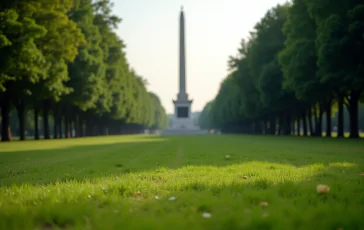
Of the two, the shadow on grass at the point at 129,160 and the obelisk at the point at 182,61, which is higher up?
the obelisk at the point at 182,61

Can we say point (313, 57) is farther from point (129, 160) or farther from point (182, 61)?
point (182, 61)

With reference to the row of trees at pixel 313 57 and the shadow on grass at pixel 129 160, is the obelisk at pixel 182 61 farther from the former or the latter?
the shadow on grass at pixel 129 160

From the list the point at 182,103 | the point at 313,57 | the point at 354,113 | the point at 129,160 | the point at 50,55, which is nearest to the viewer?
the point at 129,160

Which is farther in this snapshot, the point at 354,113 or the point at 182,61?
the point at 182,61

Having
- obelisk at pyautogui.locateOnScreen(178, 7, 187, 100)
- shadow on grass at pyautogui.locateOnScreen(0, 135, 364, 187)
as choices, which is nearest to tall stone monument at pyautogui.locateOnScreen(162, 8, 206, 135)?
obelisk at pyautogui.locateOnScreen(178, 7, 187, 100)

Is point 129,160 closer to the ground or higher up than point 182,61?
closer to the ground

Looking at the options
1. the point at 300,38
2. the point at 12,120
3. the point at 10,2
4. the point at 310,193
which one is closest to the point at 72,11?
the point at 10,2

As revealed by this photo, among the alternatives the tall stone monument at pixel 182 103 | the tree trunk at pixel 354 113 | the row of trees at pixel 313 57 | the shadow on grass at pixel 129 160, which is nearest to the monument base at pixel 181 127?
the tall stone monument at pixel 182 103

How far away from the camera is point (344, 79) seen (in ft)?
89.8

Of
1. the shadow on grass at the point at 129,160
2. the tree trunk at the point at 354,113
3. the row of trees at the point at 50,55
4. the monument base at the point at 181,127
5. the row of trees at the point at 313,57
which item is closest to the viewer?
the shadow on grass at the point at 129,160

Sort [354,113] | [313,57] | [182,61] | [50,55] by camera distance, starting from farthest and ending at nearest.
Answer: [182,61] < [354,113] < [313,57] < [50,55]

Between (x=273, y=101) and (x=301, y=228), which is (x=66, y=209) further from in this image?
(x=273, y=101)

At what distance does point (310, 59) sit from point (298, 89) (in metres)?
2.98

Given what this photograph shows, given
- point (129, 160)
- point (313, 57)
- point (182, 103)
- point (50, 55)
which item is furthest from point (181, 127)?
point (129, 160)
